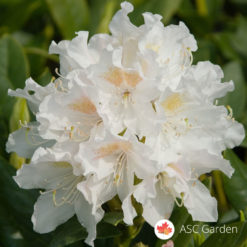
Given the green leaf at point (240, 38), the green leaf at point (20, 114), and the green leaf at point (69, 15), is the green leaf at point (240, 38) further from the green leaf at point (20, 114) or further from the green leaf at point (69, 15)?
the green leaf at point (20, 114)

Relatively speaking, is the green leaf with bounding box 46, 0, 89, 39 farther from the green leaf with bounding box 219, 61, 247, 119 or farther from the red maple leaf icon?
the red maple leaf icon

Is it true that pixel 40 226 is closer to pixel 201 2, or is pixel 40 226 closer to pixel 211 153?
pixel 211 153

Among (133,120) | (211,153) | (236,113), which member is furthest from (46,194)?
(236,113)

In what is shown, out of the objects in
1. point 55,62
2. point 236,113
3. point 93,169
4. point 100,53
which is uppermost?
point 100,53

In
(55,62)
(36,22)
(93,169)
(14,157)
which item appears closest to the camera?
(93,169)

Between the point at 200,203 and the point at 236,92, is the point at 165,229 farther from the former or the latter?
the point at 236,92

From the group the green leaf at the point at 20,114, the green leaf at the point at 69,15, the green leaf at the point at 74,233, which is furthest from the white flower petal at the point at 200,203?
the green leaf at the point at 69,15
